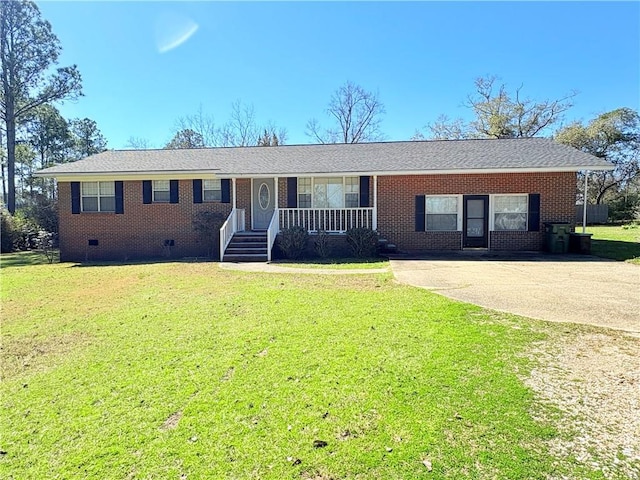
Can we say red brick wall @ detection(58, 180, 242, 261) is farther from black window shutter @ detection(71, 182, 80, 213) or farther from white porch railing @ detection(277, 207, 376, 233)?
white porch railing @ detection(277, 207, 376, 233)

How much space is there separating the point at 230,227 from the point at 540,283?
9.61 metres

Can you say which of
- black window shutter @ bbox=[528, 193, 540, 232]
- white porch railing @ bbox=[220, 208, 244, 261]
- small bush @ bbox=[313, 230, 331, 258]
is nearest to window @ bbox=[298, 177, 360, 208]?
small bush @ bbox=[313, 230, 331, 258]

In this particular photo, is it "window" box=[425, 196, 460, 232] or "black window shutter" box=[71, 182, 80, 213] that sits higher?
"black window shutter" box=[71, 182, 80, 213]

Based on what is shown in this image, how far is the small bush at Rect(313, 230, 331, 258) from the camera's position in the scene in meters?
12.7

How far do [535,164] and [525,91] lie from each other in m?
24.1

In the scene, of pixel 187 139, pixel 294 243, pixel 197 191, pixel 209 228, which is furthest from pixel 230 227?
pixel 187 139

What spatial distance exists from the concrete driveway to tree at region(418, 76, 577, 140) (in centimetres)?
2405

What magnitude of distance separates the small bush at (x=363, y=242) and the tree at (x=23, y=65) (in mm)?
22625

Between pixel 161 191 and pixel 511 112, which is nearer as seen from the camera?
pixel 161 191

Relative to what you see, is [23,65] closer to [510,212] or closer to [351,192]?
[351,192]

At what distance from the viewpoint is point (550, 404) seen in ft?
10.2

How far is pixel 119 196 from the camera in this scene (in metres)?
14.7

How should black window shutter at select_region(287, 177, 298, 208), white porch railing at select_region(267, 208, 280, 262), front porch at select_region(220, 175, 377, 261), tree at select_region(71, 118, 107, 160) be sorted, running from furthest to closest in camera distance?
1. tree at select_region(71, 118, 107, 160)
2. black window shutter at select_region(287, 177, 298, 208)
3. front porch at select_region(220, 175, 377, 261)
4. white porch railing at select_region(267, 208, 280, 262)

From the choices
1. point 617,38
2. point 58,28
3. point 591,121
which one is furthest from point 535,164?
point 58,28
